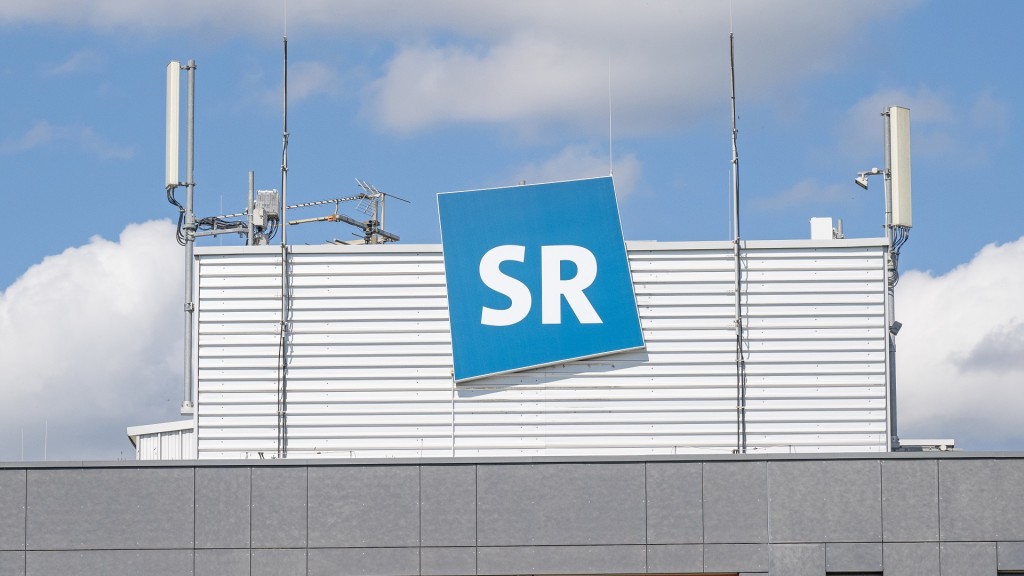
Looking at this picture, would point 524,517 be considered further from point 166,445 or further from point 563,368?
point 166,445

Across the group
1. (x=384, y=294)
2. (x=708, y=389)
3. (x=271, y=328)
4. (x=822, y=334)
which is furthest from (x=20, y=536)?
(x=822, y=334)

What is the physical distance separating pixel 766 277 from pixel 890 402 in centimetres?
297

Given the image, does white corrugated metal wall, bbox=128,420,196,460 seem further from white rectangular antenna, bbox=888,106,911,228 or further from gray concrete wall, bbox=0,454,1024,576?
white rectangular antenna, bbox=888,106,911,228

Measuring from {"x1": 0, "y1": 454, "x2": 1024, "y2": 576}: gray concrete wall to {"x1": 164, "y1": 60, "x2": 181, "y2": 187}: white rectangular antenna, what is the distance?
5856 millimetres

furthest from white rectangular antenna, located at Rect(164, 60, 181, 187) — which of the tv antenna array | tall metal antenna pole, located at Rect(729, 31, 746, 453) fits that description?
tall metal antenna pole, located at Rect(729, 31, 746, 453)

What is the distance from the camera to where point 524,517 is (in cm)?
2316

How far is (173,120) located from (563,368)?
331 inches

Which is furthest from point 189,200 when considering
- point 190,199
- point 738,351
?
point 738,351

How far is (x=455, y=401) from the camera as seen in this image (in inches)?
958

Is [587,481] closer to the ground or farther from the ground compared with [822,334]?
closer to the ground

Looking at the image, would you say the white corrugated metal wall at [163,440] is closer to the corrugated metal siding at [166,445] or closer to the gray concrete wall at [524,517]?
the corrugated metal siding at [166,445]

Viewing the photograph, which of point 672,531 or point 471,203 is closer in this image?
point 672,531

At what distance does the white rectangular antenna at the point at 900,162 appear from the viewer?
25438 millimetres

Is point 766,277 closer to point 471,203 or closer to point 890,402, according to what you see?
point 890,402
